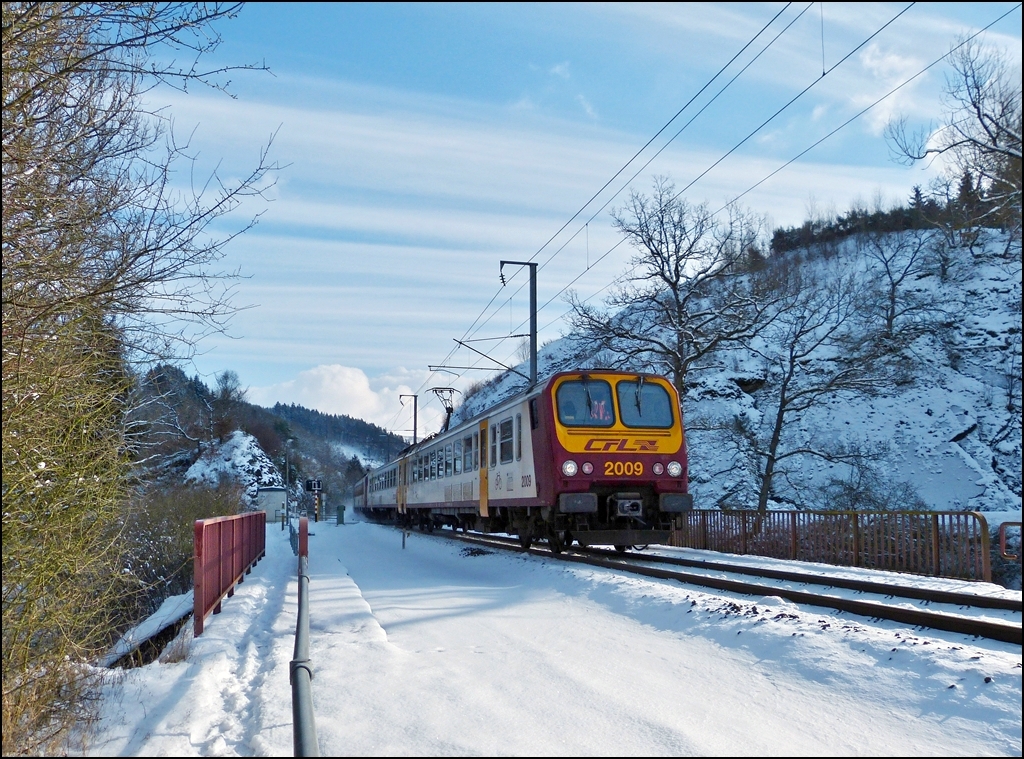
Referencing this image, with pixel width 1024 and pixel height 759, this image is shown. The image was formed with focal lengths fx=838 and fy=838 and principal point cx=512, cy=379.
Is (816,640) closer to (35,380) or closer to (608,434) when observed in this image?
(35,380)

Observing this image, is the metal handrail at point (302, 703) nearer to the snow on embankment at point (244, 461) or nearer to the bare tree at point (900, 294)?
the bare tree at point (900, 294)

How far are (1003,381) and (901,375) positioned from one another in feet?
16.7

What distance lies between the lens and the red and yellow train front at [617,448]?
1343cm

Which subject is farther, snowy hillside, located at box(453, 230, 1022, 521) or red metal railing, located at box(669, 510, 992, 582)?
snowy hillside, located at box(453, 230, 1022, 521)

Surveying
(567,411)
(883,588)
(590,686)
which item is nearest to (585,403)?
(567,411)

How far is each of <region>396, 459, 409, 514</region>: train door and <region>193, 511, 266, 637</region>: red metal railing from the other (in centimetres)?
1378

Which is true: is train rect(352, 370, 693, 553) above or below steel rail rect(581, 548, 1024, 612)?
above

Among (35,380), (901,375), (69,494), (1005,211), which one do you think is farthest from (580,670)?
(901,375)

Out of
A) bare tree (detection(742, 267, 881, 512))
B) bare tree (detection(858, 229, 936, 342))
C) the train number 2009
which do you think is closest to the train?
the train number 2009

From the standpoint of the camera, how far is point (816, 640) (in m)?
6.38

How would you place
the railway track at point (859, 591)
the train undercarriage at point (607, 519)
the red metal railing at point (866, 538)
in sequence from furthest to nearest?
the train undercarriage at point (607, 519) < the red metal railing at point (866, 538) < the railway track at point (859, 591)

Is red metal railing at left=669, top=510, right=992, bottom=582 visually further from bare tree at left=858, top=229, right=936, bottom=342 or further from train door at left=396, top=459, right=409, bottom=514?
bare tree at left=858, top=229, right=936, bottom=342

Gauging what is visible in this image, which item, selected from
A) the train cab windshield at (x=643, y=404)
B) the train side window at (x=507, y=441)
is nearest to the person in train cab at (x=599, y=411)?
the train cab windshield at (x=643, y=404)

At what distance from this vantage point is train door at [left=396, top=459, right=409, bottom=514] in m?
29.5
